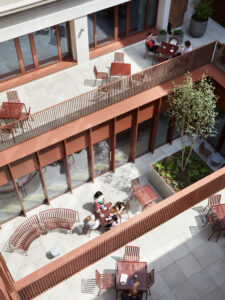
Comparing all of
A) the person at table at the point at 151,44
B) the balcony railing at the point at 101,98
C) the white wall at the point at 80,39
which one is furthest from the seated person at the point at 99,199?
the person at table at the point at 151,44

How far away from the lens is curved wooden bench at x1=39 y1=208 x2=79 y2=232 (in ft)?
53.1

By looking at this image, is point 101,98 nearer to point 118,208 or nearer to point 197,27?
point 118,208

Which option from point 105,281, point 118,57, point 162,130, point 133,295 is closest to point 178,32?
point 118,57

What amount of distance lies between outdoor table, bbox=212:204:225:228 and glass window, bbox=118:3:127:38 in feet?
31.5

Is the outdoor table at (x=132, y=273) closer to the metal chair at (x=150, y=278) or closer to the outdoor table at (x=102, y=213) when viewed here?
the metal chair at (x=150, y=278)

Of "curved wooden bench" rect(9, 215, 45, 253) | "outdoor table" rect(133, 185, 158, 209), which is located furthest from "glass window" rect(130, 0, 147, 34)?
"curved wooden bench" rect(9, 215, 45, 253)

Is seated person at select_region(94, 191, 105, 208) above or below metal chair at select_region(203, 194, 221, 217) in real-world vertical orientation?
below

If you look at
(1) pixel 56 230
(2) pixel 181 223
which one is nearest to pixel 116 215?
(1) pixel 56 230

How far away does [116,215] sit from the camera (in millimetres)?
16609

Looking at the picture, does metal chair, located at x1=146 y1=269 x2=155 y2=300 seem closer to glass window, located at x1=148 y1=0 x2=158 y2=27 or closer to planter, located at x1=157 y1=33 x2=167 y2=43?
→ planter, located at x1=157 y1=33 x2=167 y2=43

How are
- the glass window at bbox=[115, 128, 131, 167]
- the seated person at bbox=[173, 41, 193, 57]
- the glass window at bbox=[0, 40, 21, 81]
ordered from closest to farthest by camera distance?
the glass window at bbox=[0, 40, 21, 81] < the seated person at bbox=[173, 41, 193, 57] < the glass window at bbox=[115, 128, 131, 167]

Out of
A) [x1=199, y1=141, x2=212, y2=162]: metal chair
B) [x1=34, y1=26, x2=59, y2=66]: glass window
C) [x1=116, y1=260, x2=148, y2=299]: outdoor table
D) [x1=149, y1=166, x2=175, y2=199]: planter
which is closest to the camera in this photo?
[x1=116, y1=260, x2=148, y2=299]: outdoor table

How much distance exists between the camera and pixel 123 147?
18469 mm

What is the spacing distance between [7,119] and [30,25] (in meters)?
3.72
